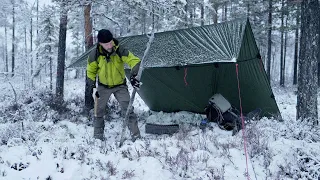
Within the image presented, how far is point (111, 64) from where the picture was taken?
492 cm

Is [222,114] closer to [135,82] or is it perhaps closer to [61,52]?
[135,82]

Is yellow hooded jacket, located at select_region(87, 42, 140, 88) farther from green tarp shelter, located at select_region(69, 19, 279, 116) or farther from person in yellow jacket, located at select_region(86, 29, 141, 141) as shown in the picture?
green tarp shelter, located at select_region(69, 19, 279, 116)

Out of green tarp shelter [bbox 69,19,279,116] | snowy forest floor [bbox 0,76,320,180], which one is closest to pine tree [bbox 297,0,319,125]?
snowy forest floor [bbox 0,76,320,180]

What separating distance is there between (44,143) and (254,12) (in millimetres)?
21008

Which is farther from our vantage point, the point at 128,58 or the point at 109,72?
the point at 109,72

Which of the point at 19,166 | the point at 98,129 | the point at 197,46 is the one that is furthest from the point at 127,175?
the point at 197,46

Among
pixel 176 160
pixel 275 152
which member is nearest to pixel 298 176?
pixel 275 152

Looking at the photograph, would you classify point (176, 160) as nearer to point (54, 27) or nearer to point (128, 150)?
point (128, 150)

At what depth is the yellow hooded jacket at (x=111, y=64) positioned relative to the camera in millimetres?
4832

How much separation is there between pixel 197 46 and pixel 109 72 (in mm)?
1987

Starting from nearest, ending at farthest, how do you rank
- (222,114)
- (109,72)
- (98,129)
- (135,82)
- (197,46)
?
(135,82) → (109,72) → (98,129) → (197,46) → (222,114)

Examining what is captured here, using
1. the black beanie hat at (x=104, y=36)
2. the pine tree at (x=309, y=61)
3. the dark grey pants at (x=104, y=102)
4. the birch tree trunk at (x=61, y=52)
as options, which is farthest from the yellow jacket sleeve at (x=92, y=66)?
the birch tree trunk at (x=61, y=52)

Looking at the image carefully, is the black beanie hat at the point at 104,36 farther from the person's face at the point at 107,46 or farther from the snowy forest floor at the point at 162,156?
the snowy forest floor at the point at 162,156

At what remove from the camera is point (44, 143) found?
439 cm
